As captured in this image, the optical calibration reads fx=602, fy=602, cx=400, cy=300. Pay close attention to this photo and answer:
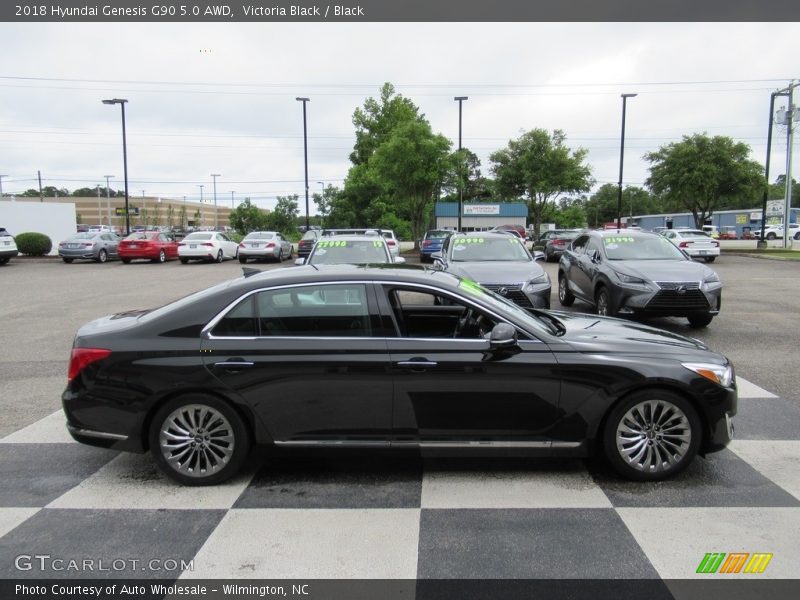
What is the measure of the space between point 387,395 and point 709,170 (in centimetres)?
3706

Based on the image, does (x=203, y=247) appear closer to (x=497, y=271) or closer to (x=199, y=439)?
(x=497, y=271)

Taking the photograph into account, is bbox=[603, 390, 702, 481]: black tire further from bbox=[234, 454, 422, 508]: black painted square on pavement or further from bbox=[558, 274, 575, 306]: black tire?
bbox=[558, 274, 575, 306]: black tire

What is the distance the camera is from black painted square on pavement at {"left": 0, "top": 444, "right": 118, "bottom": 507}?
13.2 feet

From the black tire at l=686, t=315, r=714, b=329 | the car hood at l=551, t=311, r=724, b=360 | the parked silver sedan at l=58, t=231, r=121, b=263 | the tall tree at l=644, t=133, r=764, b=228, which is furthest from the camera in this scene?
the tall tree at l=644, t=133, r=764, b=228

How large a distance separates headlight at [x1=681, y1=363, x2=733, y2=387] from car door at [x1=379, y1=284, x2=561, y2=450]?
961 mm

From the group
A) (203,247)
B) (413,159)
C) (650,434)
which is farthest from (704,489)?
(413,159)

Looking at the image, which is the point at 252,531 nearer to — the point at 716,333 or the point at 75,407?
the point at 75,407

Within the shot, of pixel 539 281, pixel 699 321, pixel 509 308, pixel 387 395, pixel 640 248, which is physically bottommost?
pixel 699 321

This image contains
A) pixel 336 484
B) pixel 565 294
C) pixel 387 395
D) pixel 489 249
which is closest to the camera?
pixel 387 395

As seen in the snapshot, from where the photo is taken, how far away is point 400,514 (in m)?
3.72

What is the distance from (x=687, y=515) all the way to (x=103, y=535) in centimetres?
348

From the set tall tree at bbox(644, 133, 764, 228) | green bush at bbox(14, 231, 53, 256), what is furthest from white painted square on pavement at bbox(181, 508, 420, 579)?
tall tree at bbox(644, 133, 764, 228)

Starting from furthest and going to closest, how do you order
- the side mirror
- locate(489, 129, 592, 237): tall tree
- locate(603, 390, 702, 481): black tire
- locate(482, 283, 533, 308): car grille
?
locate(489, 129, 592, 237): tall tree < locate(482, 283, 533, 308): car grille < locate(603, 390, 702, 481): black tire < the side mirror

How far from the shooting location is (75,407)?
4.15 m
